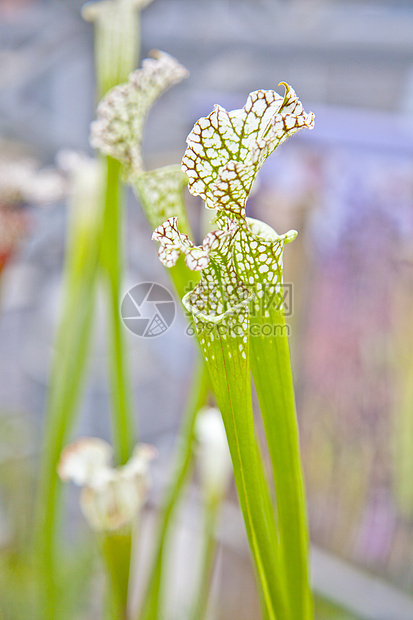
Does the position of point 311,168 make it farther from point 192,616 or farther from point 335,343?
point 192,616

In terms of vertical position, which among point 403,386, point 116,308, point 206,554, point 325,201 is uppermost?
point 325,201

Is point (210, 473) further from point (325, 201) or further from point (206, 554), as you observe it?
point (325, 201)

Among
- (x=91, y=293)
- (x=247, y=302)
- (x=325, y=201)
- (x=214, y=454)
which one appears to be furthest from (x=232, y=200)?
(x=325, y=201)

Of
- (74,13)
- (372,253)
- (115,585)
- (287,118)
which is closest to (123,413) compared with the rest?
(115,585)

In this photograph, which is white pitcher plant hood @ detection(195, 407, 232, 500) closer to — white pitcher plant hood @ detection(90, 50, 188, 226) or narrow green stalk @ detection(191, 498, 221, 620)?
narrow green stalk @ detection(191, 498, 221, 620)

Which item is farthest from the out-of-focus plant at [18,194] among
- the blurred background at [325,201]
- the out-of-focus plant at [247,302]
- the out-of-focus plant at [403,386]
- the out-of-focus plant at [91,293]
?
the out-of-focus plant at [403,386]
